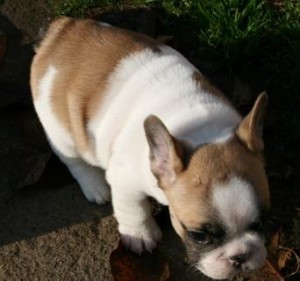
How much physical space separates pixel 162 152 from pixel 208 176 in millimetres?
315

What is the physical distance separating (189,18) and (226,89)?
801 millimetres

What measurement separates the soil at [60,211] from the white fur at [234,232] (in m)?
0.73

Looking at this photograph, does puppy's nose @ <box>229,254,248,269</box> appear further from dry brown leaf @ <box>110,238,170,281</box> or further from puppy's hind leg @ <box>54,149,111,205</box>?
puppy's hind leg @ <box>54,149,111,205</box>

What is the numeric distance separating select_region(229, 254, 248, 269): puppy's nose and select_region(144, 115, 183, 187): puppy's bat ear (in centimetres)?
54

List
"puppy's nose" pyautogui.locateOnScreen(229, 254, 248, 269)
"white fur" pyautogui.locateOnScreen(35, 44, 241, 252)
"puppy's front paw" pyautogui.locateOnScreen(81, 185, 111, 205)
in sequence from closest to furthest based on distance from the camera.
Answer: "puppy's nose" pyautogui.locateOnScreen(229, 254, 248, 269), "white fur" pyautogui.locateOnScreen(35, 44, 241, 252), "puppy's front paw" pyautogui.locateOnScreen(81, 185, 111, 205)

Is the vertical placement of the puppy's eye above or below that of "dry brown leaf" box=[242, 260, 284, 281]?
above

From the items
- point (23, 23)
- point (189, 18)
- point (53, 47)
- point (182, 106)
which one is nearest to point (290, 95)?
point (189, 18)

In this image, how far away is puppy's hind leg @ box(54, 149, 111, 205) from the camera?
508cm

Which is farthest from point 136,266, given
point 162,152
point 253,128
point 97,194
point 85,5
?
point 85,5

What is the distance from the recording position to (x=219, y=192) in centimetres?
366

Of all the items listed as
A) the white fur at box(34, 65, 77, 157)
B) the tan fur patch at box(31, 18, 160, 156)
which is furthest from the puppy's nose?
the white fur at box(34, 65, 77, 157)

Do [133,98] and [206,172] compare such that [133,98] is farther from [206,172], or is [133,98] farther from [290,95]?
[290,95]

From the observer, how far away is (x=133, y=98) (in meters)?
4.44

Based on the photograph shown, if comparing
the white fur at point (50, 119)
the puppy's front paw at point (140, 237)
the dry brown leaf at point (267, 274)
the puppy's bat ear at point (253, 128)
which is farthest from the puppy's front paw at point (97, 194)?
the puppy's bat ear at point (253, 128)
